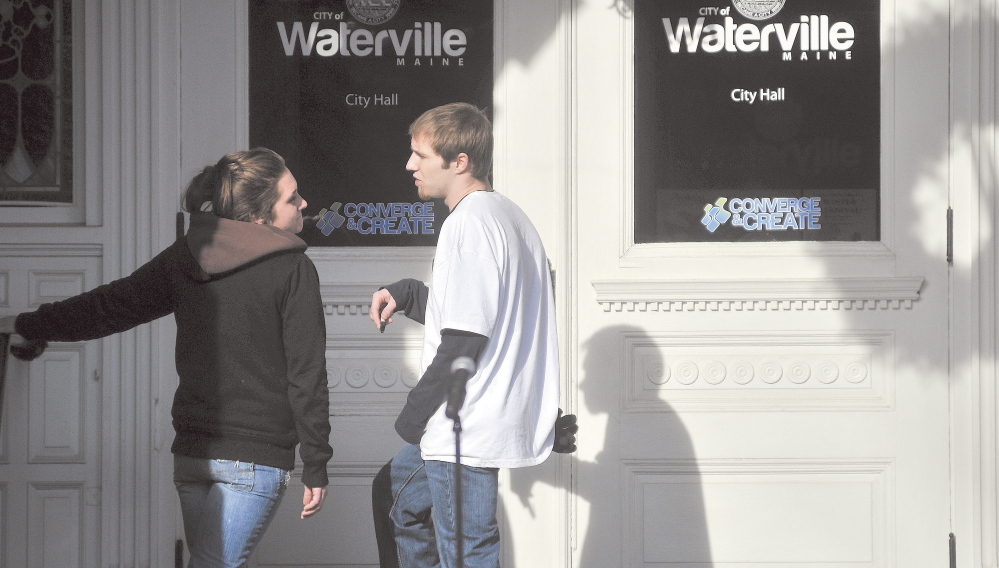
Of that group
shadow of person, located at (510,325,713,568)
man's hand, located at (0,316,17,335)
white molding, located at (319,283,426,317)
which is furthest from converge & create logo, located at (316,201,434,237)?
man's hand, located at (0,316,17,335)

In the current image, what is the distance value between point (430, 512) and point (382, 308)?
0.73 m

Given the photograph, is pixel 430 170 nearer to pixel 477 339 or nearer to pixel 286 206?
pixel 286 206

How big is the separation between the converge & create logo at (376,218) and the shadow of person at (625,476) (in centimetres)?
94

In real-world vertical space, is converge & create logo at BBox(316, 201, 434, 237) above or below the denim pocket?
above

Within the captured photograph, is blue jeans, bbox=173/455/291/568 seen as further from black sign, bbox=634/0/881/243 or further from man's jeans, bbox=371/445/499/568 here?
black sign, bbox=634/0/881/243

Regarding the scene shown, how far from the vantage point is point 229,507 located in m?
2.97

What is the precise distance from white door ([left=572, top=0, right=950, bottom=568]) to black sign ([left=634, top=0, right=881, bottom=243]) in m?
0.09

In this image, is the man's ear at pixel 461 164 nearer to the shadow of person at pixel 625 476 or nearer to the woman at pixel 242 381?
the woman at pixel 242 381

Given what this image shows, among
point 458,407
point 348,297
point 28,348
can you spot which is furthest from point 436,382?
point 348,297

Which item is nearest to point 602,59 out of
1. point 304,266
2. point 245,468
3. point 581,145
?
point 581,145

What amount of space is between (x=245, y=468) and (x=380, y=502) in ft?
2.50

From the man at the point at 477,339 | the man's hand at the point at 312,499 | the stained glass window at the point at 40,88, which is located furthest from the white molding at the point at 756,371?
the stained glass window at the point at 40,88

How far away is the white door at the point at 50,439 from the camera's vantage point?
4.59 metres

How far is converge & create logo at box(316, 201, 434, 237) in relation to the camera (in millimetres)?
4664
